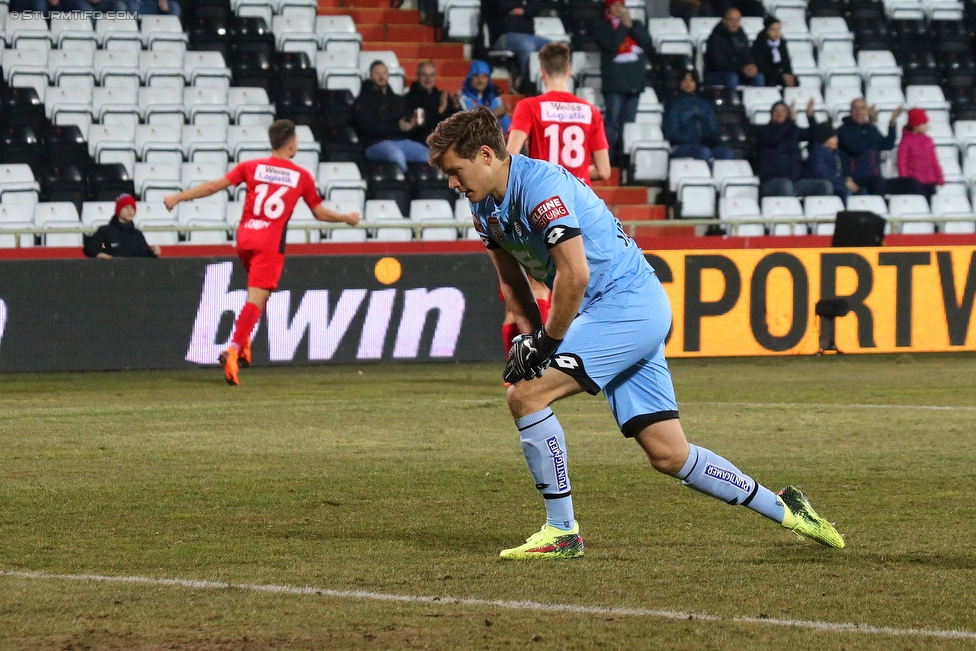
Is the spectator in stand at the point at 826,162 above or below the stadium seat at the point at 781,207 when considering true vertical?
above

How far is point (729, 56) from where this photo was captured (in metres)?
21.0

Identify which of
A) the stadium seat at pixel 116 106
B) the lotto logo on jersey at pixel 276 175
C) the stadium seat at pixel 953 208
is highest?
the stadium seat at pixel 116 106

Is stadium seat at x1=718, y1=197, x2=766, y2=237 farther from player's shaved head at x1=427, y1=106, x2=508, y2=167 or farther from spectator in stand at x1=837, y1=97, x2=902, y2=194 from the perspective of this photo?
player's shaved head at x1=427, y1=106, x2=508, y2=167

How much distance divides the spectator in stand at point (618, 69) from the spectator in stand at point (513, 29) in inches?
41.8

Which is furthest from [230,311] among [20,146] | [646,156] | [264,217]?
[646,156]

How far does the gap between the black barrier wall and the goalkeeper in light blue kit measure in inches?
360

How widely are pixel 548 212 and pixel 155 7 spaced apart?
627 inches

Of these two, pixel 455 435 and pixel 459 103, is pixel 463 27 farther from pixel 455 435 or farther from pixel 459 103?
pixel 455 435

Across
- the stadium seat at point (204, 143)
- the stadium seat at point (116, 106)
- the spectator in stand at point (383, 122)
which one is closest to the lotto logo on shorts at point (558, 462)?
the stadium seat at point (204, 143)

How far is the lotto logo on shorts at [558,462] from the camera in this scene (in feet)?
18.1

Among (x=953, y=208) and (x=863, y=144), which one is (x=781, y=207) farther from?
(x=953, y=208)

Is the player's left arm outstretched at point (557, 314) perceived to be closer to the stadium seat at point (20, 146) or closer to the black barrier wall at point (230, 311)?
the black barrier wall at point (230, 311)

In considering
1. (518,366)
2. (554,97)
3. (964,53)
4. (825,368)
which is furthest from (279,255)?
(964,53)

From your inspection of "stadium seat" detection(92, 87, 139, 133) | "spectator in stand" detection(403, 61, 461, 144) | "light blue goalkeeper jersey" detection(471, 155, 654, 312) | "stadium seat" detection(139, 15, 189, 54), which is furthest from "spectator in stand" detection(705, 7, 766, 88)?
"light blue goalkeeper jersey" detection(471, 155, 654, 312)
